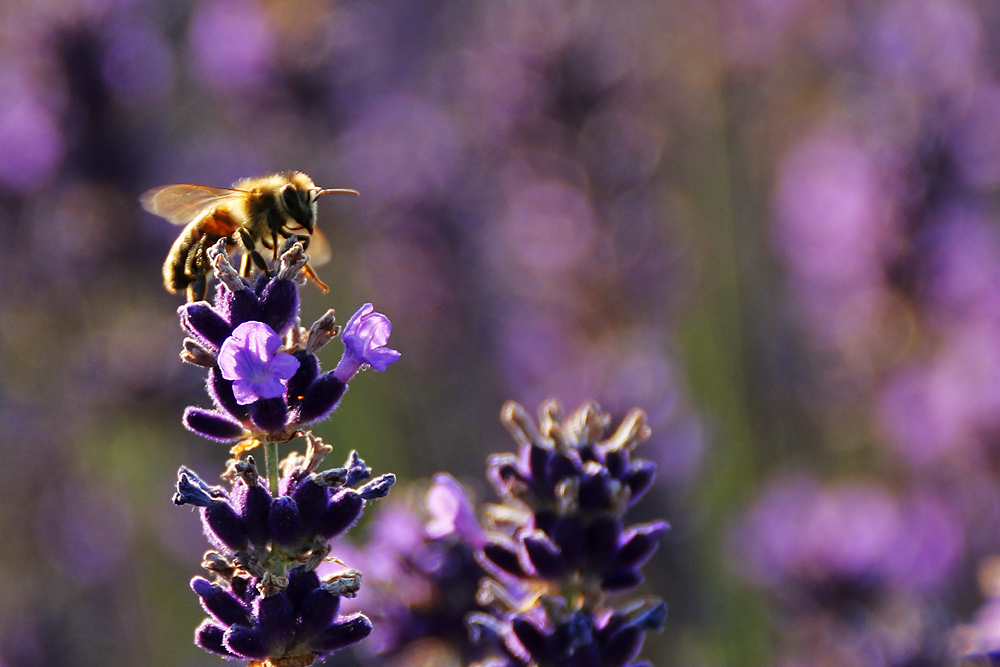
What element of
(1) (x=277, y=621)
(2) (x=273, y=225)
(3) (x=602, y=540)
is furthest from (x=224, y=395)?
(3) (x=602, y=540)

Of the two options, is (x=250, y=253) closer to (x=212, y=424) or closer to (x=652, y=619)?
(x=212, y=424)

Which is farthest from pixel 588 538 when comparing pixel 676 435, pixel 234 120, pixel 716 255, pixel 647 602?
pixel 716 255

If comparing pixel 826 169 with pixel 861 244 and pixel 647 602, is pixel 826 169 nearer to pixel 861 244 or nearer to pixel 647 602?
pixel 861 244

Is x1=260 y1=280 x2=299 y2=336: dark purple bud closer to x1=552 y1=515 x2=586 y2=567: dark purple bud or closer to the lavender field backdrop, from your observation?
x1=552 y1=515 x2=586 y2=567: dark purple bud

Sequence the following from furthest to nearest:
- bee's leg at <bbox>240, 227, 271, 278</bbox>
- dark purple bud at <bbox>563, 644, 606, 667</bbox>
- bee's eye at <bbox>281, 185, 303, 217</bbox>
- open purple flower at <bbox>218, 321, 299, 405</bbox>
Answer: bee's eye at <bbox>281, 185, 303, 217</bbox> < bee's leg at <bbox>240, 227, 271, 278</bbox> < dark purple bud at <bbox>563, 644, 606, 667</bbox> < open purple flower at <bbox>218, 321, 299, 405</bbox>

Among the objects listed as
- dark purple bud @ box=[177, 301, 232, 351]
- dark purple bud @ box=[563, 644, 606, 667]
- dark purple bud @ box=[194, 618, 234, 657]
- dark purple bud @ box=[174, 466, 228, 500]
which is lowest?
dark purple bud @ box=[563, 644, 606, 667]

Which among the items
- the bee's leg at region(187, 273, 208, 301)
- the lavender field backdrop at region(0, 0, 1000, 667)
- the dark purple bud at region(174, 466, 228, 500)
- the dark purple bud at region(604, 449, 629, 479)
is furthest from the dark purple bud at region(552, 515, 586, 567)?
the lavender field backdrop at region(0, 0, 1000, 667)
